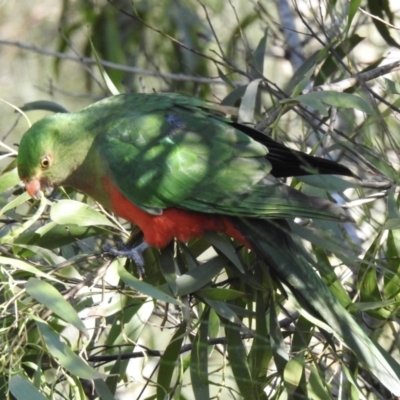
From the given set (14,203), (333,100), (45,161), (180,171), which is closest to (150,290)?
(14,203)

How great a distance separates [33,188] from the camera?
8.52 ft

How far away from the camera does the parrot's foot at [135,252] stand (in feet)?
7.68

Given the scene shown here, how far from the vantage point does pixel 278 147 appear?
7.75 ft

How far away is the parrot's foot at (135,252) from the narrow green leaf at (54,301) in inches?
18.1

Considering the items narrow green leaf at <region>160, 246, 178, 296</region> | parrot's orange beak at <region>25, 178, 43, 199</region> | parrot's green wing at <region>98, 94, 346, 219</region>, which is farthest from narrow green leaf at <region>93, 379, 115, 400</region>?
parrot's orange beak at <region>25, 178, 43, 199</region>

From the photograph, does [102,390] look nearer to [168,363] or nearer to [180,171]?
[168,363]

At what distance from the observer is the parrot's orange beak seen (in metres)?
2.58

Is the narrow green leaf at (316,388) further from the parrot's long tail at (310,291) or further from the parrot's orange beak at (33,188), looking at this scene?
the parrot's orange beak at (33,188)

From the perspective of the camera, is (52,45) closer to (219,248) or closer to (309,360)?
(219,248)

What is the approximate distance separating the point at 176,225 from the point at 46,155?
552 mm

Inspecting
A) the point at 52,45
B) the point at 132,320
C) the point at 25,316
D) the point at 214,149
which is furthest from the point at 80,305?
the point at 52,45

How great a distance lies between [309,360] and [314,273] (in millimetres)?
279

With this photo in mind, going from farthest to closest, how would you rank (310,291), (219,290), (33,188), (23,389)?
(33,188) < (310,291) < (219,290) < (23,389)

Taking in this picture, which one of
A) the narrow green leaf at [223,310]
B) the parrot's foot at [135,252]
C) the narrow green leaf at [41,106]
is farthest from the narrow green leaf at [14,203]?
the narrow green leaf at [223,310]
